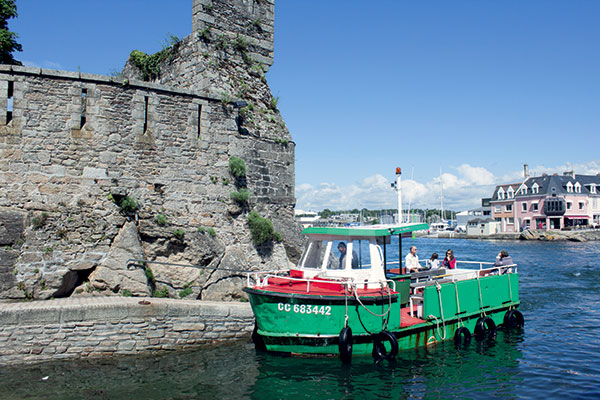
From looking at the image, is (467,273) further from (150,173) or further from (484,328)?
(150,173)

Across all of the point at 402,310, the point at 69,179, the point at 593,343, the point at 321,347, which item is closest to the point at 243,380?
the point at 321,347

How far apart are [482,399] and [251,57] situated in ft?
39.9

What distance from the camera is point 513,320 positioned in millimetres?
14883

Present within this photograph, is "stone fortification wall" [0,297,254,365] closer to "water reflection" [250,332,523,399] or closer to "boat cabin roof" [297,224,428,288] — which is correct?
"water reflection" [250,332,523,399]

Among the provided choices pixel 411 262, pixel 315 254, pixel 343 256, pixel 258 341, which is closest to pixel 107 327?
pixel 258 341

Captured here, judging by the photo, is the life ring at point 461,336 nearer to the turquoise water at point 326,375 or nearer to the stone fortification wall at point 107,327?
the turquoise water at point 326,375

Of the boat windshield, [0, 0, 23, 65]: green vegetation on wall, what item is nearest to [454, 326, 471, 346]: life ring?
Result: the boat windshield

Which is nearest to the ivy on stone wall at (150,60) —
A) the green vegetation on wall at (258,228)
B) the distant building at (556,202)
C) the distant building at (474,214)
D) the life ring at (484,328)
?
the green vegetation on wall at (258,228)

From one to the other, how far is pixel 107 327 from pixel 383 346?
6063 mm

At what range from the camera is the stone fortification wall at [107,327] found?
9750mm

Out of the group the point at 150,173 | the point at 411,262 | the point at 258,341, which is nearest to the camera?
the point at 258,341

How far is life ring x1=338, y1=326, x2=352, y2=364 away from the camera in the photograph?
34.3ft

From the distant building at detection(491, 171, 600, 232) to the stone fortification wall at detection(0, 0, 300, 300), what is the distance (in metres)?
72.0

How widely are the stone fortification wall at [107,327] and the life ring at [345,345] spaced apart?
283cm
